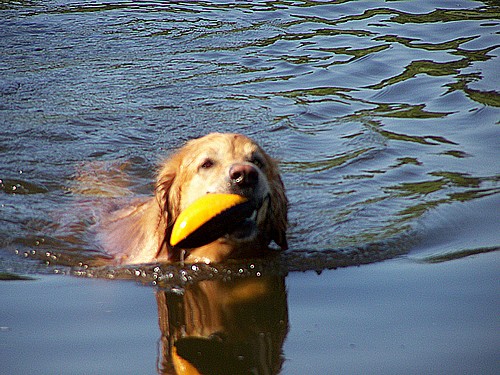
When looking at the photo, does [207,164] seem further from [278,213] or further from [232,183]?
[278,213]

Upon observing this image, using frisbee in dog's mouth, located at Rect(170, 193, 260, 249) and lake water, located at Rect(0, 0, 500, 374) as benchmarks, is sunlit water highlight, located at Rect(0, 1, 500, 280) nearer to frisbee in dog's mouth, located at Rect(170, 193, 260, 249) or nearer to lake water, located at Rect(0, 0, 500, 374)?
lake water, located at Rect(0, 0, 500, 374)

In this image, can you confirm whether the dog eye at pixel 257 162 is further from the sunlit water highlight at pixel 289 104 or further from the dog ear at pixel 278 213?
the sunlit water highlight at pixel 289 104

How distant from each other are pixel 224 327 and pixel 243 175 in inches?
43.7

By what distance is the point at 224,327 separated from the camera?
4953 millimetres

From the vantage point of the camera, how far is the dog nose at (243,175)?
5637 mm

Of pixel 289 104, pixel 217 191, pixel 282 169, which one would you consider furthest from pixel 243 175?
pixel 289 104

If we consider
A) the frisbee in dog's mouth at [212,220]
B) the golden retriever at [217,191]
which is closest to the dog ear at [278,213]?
the golden retriever at [217,191]

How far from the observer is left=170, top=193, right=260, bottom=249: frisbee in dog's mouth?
5.49 m

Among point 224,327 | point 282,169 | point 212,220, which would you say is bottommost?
point 282,169

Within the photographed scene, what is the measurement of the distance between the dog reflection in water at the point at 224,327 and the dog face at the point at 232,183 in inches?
14.9

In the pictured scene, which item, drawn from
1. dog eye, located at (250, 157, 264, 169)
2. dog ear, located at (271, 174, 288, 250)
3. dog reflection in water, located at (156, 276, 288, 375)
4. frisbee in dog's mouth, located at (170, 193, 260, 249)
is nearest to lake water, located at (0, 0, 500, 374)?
dog reflection in water, located at (156, 276, 288, 375)

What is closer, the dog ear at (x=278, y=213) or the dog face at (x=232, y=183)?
the dog face at (x=232, y=183)

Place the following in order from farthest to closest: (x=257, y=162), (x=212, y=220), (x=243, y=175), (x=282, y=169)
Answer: (x=282, y=169), (x=257, y=162), (x=243, y=175), (x=212, y=220)

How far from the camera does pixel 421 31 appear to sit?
13031mm
